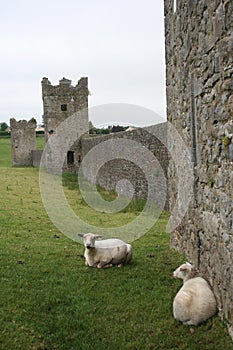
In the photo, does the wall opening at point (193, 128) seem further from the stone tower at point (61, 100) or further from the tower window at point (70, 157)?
the stone tower at point (61, 100)

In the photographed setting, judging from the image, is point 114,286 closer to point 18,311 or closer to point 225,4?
point 18,311

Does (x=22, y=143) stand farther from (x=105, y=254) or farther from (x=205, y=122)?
(x=205, y=122)

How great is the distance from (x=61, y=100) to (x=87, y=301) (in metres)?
25.7

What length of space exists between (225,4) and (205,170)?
2138 mm

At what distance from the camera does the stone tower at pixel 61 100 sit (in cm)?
3027

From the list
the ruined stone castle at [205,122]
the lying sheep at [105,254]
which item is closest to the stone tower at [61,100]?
the ruined stone castle at [205,122]

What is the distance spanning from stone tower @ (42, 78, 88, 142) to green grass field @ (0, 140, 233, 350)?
21.7 meters

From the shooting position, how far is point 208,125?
18.6 feet

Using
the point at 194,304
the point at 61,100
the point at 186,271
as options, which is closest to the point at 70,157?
the point at 61,100

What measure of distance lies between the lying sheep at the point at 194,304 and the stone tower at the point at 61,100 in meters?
26.1

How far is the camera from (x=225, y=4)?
4.62 m

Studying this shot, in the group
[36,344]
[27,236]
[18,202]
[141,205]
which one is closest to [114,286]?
[36,344]

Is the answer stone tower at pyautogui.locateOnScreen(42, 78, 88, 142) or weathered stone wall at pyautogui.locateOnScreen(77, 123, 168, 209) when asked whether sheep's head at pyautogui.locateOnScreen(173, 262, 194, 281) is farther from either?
stone tower at pyautogui.locateOnScreen(42, 78, 88, 142)

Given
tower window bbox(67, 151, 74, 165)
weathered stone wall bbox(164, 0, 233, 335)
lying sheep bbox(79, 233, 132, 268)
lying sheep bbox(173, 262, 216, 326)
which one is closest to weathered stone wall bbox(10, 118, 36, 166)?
tower window bbox(67, 151, 74, 165)
